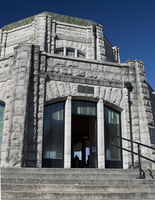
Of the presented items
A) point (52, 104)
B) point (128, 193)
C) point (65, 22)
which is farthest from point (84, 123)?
point (128, 193)

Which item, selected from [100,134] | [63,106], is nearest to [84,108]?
[63,106]

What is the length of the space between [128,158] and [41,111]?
4.09 m

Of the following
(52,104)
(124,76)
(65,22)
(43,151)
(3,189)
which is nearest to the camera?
(3,189)

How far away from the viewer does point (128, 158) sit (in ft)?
33.6

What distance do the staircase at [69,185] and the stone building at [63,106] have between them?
1.76 meters

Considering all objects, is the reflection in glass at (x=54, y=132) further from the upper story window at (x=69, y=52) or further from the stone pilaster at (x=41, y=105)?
the upper story window at (x=69, y=52)

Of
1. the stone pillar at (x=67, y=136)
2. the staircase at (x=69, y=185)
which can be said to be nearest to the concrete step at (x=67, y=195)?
the staircase at (x=69, y=185)

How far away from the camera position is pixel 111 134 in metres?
10.8

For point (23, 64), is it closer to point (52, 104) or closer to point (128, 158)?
point (52, 104)

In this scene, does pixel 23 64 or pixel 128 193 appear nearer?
pixel 128 193

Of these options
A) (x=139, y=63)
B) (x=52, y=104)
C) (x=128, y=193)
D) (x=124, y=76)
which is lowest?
(x=128, y=193)

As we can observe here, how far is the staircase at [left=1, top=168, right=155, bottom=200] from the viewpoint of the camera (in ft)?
17.8

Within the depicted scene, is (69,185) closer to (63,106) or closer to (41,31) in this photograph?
(63,106)

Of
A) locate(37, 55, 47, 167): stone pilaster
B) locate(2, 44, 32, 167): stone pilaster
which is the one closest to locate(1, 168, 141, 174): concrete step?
locate(2, 44, 32, 167): stone pilaster
